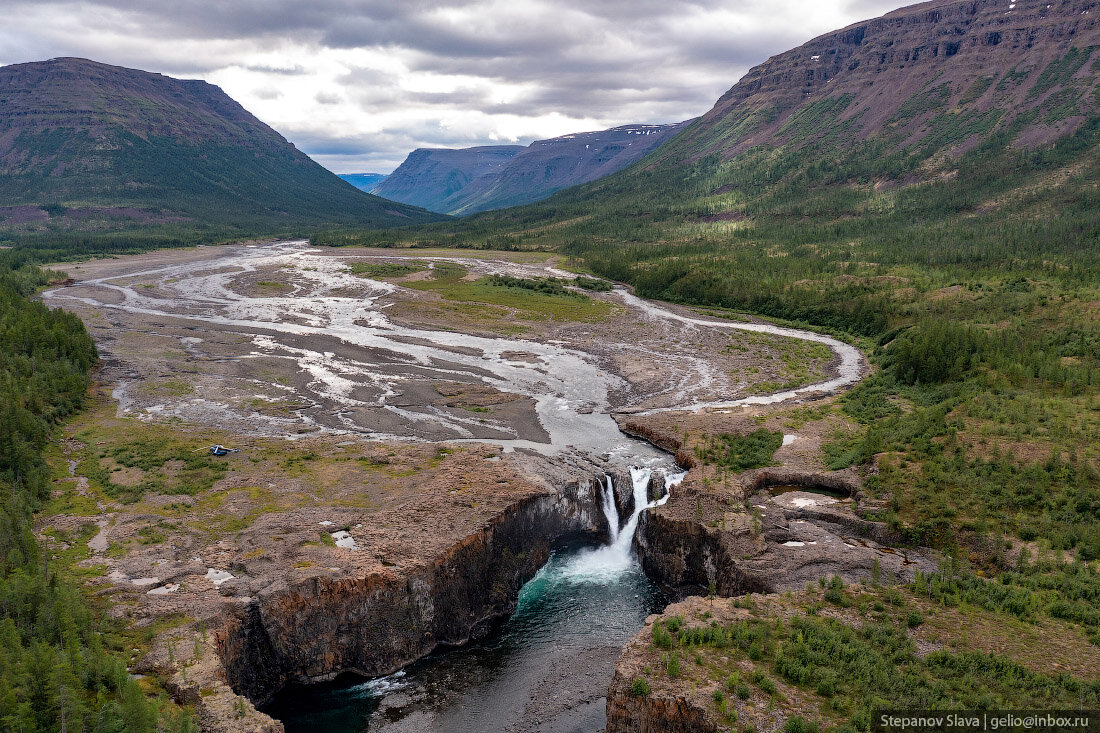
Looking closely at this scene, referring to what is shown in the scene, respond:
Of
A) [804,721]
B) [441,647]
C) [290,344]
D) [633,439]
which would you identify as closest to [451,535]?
[441,647]

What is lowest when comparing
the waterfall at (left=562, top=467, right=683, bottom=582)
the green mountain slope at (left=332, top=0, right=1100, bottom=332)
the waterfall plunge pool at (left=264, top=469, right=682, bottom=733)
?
the waterfall plunge pool at (left=264, top=469, right=682, bottom=733)

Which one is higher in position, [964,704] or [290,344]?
[290,344]

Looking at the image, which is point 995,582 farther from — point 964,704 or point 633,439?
point 633,439

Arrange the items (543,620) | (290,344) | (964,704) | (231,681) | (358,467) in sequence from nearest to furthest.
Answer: (964,704) → (231,681) → (543,620) → (358,467) → (290,344)

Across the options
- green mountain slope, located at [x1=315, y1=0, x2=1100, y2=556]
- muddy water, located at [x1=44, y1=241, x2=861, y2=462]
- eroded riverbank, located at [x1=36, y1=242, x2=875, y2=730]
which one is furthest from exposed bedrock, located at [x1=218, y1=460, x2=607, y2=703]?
green mountain slope, located at [x1=315, y1=0, x2=1100, y2=556]

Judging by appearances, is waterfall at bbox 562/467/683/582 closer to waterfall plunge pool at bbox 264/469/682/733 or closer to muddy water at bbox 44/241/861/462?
waterfall plunge pool at bbox 264/469/682/733

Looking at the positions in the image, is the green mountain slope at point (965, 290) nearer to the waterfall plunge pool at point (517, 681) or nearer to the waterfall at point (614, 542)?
the waterfall at point (614, 542)
